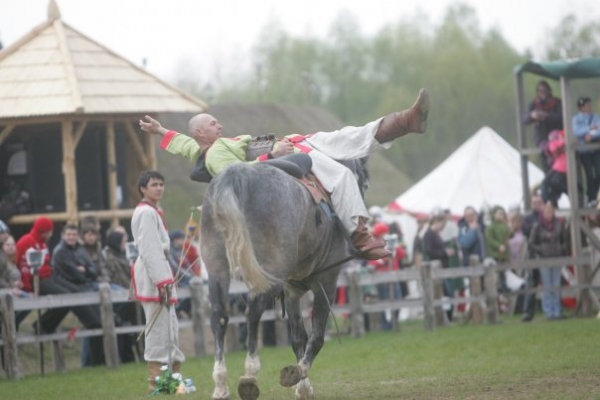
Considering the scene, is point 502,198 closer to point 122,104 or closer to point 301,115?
point 122,104

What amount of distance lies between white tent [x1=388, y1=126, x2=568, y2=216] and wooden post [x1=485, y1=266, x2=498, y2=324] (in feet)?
27.1

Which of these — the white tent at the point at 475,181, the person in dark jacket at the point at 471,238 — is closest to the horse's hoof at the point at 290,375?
the person in dark jacket at the point at 471,238

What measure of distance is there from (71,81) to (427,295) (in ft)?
23.3

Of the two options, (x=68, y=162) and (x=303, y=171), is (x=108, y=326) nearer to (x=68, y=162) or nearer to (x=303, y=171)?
(x=68, y=162)

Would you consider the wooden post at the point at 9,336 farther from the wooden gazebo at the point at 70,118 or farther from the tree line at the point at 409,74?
the tree line at the point at 409,74

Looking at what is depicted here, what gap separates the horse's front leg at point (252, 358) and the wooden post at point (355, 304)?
9873 mm

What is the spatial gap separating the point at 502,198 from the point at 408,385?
1876cm

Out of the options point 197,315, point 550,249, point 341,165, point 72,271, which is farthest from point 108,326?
point 550,249

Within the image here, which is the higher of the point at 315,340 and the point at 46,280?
the point at 46,280

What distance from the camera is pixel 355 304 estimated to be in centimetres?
2023

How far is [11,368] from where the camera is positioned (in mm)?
15805

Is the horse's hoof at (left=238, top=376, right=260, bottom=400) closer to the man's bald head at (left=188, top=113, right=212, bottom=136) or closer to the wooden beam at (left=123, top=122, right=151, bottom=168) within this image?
the man's bald head at (left=188, top=113, right=212, bottom=136)

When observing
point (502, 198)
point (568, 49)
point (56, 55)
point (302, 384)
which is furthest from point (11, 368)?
point (568, 49)

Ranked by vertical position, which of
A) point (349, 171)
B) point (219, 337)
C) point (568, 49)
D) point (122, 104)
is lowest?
point (219, 337)
